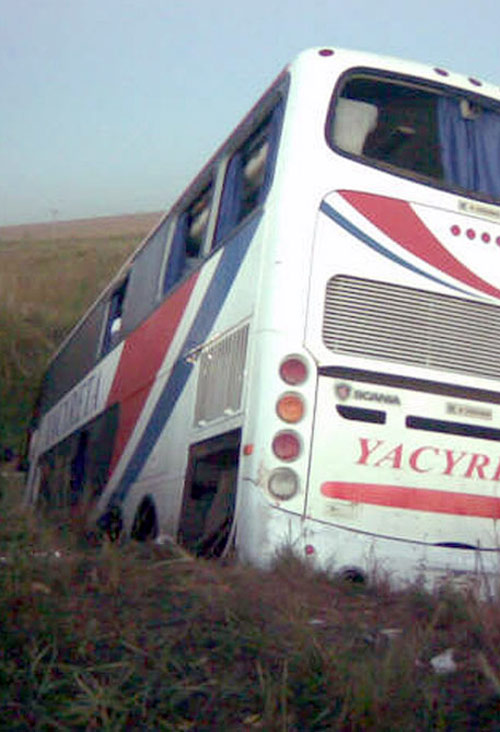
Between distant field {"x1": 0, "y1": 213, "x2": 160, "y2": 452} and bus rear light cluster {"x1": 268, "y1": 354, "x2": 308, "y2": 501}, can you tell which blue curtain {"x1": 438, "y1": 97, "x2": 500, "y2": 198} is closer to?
bus rear light cluster {"x1": 268, "y1": 354, "x2": 308, "y2": 501}

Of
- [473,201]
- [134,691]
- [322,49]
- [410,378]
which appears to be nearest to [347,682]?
[134,691]

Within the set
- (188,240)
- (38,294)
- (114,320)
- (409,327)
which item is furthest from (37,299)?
(409,327)

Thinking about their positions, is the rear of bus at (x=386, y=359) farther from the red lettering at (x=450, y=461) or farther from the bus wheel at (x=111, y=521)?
the bus wheel at (x=111, y=521)

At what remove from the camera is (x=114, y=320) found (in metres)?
13.7

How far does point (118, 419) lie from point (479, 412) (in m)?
5.40

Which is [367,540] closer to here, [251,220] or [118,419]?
[251,220]

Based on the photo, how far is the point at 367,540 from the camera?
723cm

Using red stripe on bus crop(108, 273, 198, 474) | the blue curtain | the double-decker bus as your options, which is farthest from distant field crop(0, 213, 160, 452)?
the blue curtain

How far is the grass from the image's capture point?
13.6ft

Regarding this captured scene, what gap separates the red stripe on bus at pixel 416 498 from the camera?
7.25 meters

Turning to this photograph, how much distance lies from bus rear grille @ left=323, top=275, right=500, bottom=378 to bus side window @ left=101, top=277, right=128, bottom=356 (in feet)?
19.2

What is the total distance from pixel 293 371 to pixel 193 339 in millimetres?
1980

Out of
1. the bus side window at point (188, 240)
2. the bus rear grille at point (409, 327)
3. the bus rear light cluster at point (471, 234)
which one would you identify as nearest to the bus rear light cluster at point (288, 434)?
the bus rear grille at point (409, 327)

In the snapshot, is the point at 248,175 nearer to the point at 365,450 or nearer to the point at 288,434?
the point at 288,434
